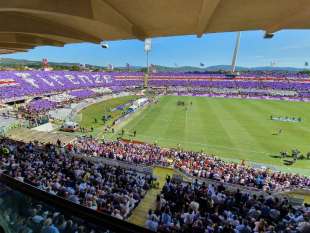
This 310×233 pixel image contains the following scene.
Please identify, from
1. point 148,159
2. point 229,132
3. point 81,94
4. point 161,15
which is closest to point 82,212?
point 161,15

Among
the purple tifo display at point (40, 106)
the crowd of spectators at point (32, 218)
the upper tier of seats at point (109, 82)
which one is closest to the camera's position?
the crowd of spectators at point (32, 218)

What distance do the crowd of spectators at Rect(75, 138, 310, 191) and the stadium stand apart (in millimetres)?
92

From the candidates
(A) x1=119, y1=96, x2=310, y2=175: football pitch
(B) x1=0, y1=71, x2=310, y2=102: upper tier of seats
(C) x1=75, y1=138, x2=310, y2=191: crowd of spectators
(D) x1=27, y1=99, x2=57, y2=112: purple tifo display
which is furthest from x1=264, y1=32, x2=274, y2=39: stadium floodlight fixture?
(B) x1=0, y1=71, x2=310, y2=102: upper tier of seats

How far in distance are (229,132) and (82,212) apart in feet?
108

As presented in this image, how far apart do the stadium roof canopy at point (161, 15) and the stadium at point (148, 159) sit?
3 centimetres

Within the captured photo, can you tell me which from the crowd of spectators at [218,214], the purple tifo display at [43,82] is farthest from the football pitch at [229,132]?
the purple tifo display at [43,82]

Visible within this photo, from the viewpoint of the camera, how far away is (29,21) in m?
7.36

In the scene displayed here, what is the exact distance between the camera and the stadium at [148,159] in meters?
3.10

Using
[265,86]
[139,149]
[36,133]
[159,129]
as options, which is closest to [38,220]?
[139,149]

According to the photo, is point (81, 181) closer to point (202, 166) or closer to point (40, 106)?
point (202, 166)

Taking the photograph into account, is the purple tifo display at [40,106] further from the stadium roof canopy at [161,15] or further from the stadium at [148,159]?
the stadium roof canopy at [161,15]

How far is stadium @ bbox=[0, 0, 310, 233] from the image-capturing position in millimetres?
3103

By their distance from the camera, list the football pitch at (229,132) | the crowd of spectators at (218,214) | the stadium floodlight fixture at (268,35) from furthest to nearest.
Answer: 1. the football pitch at (229,132)
2. the crowd of spectators at (218,214)
3. the stadium floodlight fixture at (268,35)

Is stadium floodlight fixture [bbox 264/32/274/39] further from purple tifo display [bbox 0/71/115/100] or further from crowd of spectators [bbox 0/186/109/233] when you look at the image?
purple tifo display [bbox 0/71/115/100]
